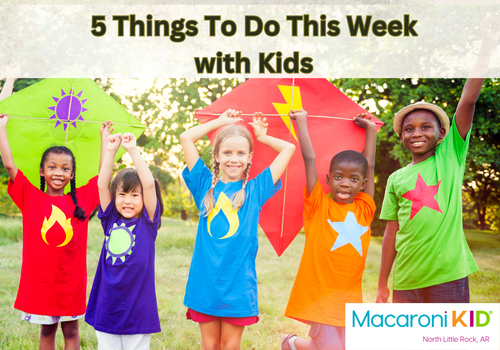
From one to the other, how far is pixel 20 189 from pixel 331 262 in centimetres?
261

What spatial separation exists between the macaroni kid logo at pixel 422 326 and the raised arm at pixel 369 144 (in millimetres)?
929

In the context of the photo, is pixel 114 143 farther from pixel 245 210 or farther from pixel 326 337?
pixel 326 337

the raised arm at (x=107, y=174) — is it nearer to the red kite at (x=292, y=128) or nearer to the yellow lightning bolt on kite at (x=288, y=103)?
the red kite at (x=292, y=128)

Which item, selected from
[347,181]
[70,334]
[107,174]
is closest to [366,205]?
[347,181]

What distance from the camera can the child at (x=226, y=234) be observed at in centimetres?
290

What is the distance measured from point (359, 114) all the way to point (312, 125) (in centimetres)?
41

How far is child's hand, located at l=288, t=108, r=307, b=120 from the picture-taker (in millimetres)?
3414

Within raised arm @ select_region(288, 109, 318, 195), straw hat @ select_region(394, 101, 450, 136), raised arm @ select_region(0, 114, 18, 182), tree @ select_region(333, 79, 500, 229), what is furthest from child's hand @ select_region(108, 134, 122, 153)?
tree @ select_region(333, 79, 500, 229)

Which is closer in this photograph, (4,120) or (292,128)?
(4,120)

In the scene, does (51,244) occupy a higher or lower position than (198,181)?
lower

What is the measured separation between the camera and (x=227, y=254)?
115 inches

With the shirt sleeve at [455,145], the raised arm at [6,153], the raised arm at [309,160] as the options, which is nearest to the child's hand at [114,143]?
the raised arm at [6,153]

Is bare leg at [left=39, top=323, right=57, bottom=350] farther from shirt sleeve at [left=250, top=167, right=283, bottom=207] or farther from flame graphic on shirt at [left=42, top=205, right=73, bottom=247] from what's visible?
shirt sleeve at [left=250, top=167, right=283, bottom=207]

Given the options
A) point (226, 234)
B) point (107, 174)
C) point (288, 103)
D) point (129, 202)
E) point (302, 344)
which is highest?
point (288, 103)
